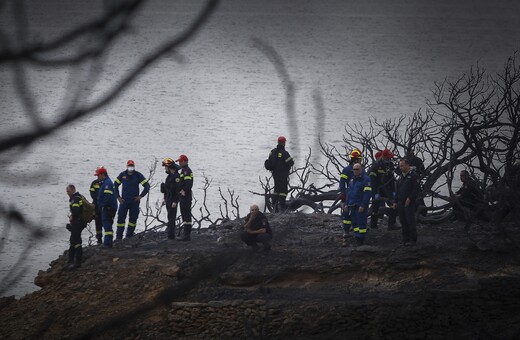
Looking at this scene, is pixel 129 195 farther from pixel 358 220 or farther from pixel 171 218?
pixel 358 220

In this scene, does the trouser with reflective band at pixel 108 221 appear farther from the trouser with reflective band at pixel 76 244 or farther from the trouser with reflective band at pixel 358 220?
the trouser with reflective band at pixel 358 220

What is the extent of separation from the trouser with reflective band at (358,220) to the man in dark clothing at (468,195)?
2.30 meters

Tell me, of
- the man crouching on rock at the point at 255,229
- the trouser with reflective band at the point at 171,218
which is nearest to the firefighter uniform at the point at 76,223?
the trouser with reflective band at the point at 171,218

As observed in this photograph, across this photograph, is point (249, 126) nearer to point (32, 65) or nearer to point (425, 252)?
point (425, 252)

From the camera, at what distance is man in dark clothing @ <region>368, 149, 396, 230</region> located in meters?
17.5

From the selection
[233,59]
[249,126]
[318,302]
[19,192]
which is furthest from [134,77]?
[233,59]

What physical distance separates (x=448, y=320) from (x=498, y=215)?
9.18ft

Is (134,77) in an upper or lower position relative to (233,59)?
lower

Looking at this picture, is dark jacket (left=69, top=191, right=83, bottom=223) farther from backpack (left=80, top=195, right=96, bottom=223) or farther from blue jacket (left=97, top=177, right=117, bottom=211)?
blue jacket (left=97, top=177, right=117, bottom=211)

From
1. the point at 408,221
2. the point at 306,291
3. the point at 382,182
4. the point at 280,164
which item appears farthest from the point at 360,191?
the point at 280,164

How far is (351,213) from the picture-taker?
55.6 feet

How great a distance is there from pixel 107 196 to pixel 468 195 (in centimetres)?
770

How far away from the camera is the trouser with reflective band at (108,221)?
1778 cm

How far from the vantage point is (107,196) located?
57.9ft
